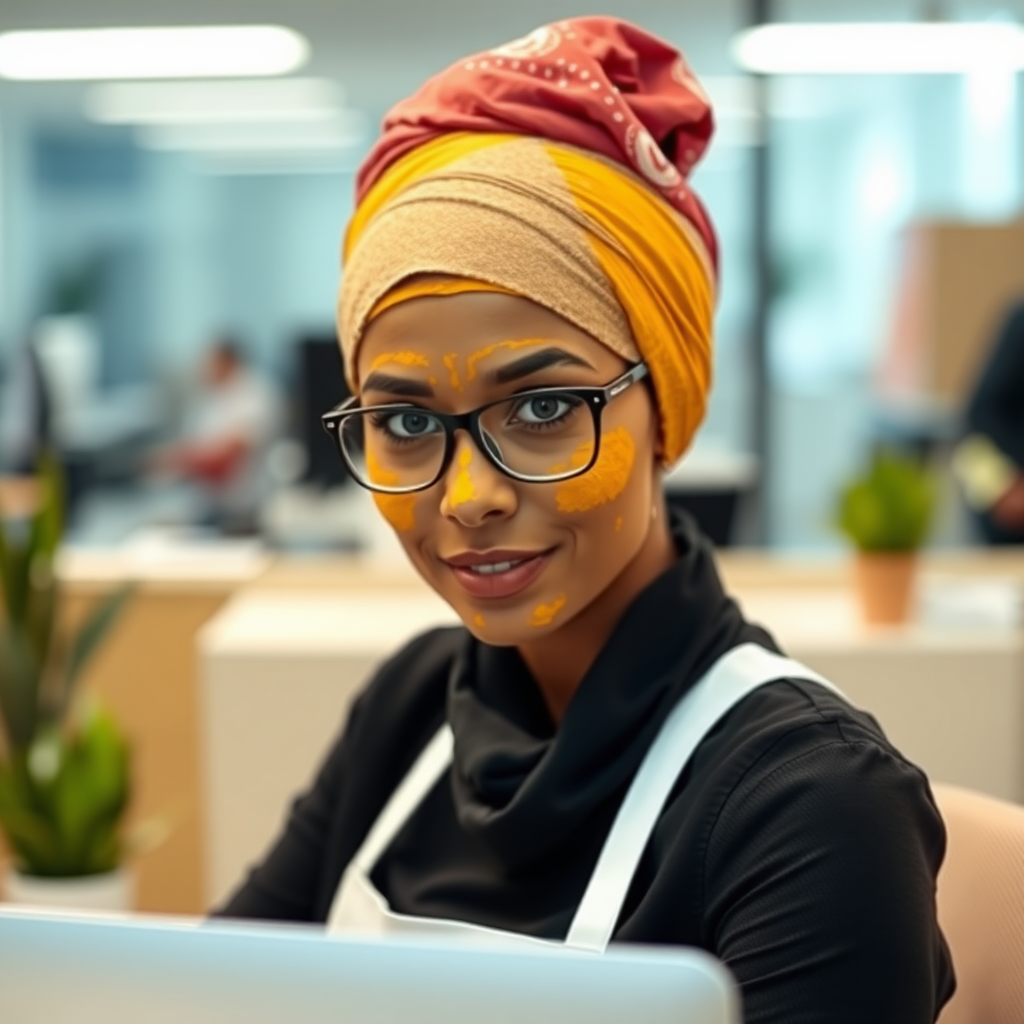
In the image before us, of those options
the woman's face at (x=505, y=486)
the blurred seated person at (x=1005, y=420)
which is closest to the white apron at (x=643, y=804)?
the woman's face at (x=505, y=486)

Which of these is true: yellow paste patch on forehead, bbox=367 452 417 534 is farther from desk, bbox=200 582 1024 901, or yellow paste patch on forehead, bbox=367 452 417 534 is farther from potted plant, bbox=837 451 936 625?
potted plant, bbox=837 451 936 625

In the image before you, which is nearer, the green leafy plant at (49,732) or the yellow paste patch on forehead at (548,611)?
the yellow paste patch on forehead at (548,611)

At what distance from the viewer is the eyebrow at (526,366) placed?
1119 mm

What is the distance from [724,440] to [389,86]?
232 cm

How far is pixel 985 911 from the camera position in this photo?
3.78ft

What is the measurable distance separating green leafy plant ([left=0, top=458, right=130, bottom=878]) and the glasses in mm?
1638

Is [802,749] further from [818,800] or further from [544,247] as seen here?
[544,247]

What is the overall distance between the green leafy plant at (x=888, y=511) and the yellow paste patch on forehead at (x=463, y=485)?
1601 mm

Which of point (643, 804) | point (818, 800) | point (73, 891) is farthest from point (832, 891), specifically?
point (73, 891)

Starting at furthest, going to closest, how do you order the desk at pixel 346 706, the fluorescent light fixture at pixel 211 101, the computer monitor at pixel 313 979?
the fluorescent light fixture at pixel 211 101 < the desk at pixel 346 706 < the computer monitor at pixel 313 979

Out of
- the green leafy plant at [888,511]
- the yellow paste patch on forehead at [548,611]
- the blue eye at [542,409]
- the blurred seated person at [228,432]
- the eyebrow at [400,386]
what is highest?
the eyebrow at [400,386]

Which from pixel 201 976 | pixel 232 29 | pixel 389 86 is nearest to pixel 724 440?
pixel 389 86

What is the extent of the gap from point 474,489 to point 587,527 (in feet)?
0.29

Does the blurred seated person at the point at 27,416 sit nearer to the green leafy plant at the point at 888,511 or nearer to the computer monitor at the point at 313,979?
the green leafy plant at the point at 888,511
